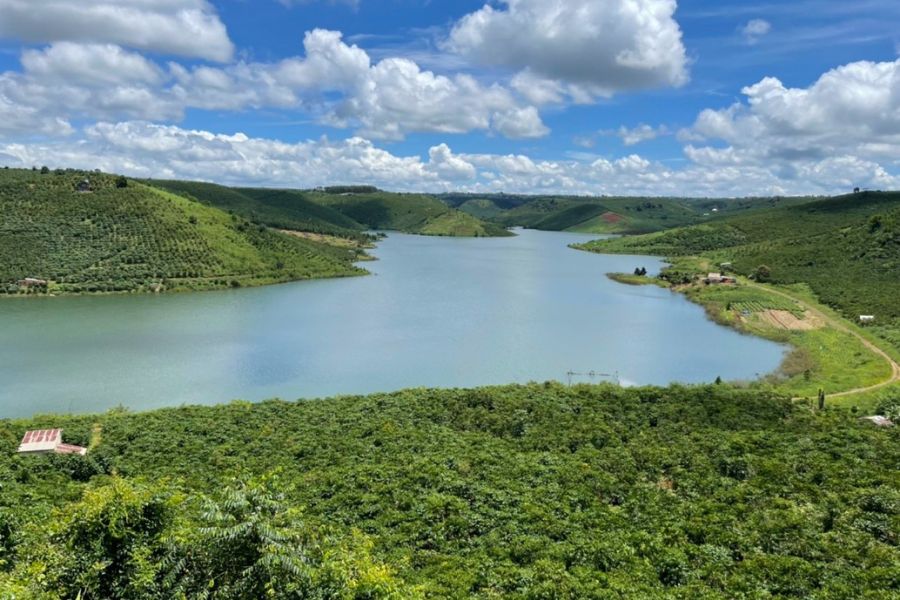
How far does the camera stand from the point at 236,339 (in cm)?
5766

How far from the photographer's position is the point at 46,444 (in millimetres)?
26266

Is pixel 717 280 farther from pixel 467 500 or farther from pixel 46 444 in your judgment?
pixel 46 444

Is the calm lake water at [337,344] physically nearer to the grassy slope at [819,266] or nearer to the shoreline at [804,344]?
the shoreline at [804,344]

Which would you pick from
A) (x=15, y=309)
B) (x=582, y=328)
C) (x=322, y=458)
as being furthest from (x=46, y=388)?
(x=582, y=328)

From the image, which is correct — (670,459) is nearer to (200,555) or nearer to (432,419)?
(432,419)

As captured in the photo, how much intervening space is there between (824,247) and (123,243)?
398 ft

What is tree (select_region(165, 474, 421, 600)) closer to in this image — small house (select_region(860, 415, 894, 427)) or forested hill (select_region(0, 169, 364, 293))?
small house (select_region(860, 415, 894, 427))

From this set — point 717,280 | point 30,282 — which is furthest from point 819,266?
point 30,282

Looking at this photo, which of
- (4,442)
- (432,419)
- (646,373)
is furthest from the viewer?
(646,373)

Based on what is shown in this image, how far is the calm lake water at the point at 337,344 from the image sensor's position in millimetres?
43281

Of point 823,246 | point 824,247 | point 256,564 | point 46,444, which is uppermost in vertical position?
point 823,246

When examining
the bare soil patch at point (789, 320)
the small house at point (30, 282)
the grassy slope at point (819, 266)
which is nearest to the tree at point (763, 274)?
the grassy slope at point (819, 266)

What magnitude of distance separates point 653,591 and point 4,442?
29.4m

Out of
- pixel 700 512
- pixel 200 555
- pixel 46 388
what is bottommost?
pixel 46 388
